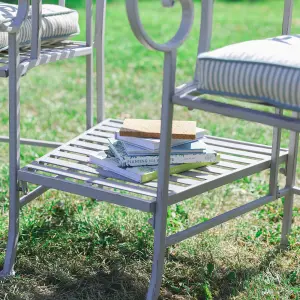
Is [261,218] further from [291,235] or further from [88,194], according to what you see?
[88,194]

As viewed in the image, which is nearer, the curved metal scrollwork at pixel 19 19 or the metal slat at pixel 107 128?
the curved metal scrollwork at pixel 19 19

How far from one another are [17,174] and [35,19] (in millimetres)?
437

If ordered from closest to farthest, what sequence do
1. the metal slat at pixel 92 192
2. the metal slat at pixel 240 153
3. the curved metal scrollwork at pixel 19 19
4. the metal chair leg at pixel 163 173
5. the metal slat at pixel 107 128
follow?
the metal chair leg at pixel 163 173 → the metal slat at pixel 92 192 → the curved metal scrollwork at pixel 19 19 → the metal slat at pixel 240 153 → the metal slat at pixel 107 128

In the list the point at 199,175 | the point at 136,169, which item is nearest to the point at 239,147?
the point at 199,175

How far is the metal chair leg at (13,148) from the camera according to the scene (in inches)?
75.0

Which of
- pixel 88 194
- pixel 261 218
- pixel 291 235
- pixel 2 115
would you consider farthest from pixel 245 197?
pixel 2 115

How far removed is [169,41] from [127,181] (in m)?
0.44

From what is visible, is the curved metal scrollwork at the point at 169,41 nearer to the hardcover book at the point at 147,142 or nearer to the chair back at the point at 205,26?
the chair back at the point at 205,26

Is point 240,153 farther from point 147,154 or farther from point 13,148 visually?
point 13,148

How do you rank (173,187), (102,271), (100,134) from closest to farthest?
1. (173,187)
2. (102,271)
3. (100,134)

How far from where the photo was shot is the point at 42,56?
6.80 ft

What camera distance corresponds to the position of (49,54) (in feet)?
6.94

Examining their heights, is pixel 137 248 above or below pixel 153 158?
below

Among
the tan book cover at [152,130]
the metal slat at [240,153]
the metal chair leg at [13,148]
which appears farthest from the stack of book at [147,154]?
the metal chair leg at [13,148]
